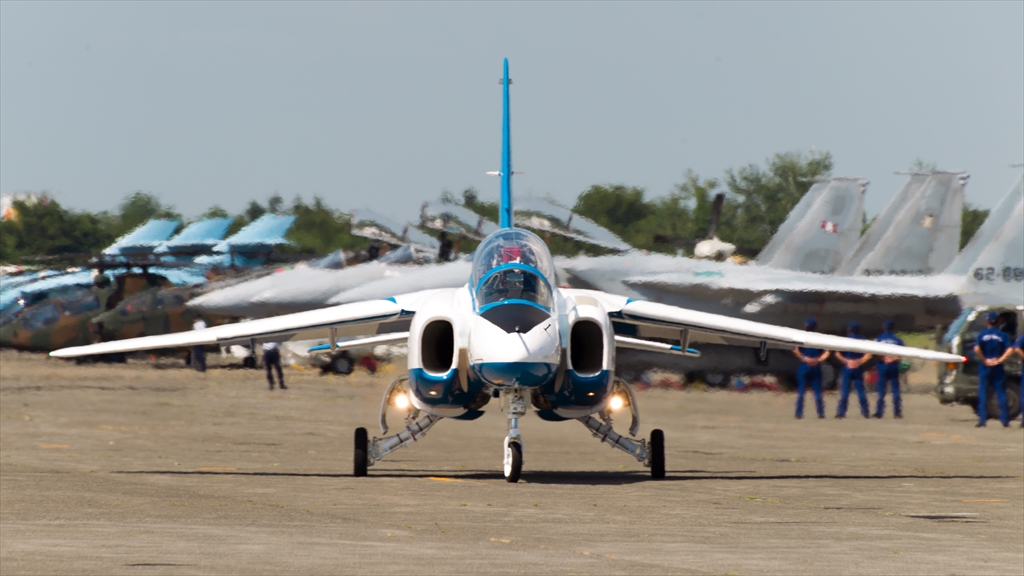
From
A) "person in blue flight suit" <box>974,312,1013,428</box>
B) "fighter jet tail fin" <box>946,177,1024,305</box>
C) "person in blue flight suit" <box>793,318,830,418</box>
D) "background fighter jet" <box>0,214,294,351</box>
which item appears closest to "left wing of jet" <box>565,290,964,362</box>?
"person in blue flight suit" <box>974,312,1013,428</box>

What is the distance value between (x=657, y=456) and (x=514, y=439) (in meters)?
1.85

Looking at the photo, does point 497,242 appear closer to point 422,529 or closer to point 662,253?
point 422,529

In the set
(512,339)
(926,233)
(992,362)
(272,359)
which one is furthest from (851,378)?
(926,233)

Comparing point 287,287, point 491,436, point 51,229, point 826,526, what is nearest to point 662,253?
point 287,287

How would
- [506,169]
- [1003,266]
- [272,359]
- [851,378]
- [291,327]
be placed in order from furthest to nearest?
[1003,266] → [272,359] → [851,378] → [506,169] → [291,327]

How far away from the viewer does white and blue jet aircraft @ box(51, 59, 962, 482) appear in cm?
1122

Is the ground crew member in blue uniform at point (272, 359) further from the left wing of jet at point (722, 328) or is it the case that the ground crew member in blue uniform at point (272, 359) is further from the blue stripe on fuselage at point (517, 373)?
the blue stripe on fuselage at point (517, 373)

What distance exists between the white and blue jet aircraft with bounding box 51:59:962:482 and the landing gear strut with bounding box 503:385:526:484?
0.01 meters

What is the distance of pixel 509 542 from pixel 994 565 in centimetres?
272

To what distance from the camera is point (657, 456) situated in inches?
512

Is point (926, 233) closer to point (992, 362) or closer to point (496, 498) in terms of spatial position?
point (992, 362)

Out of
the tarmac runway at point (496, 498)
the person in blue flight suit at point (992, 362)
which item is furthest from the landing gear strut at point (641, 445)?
the person in blue flight suit at point (992, 362)

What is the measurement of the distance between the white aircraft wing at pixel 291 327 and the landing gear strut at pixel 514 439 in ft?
5.62

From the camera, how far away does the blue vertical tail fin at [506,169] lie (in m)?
14.6
